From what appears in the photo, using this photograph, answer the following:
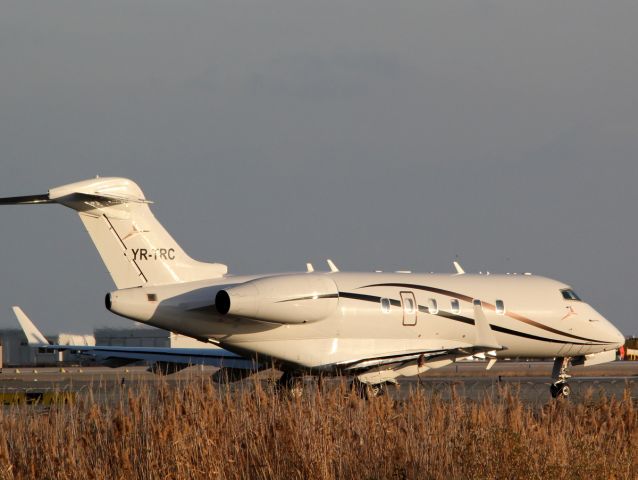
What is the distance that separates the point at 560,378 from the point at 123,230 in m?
11.5

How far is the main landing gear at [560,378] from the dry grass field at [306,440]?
14.1m

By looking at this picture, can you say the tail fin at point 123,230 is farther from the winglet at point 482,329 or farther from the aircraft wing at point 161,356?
the winglet at point 482,329

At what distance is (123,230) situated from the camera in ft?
74.3

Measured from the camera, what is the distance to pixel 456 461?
35.0ft

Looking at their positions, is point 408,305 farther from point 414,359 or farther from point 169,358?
point 169,358

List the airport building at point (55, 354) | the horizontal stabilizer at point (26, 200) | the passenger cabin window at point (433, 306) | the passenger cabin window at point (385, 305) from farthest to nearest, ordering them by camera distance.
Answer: the airport building at point (55, 354)
the passenger cabin window at point (433, 306)
the passenger cabin window at point (385, 305)
the horizontal stabilizer at point (26, 200)

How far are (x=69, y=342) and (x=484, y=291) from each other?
88.7 feet

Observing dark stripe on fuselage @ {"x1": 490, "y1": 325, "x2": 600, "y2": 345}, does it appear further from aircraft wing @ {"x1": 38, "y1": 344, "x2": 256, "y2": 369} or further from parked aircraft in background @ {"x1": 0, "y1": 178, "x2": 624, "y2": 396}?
aircraft wing @ {"x1": 38, "y1": 344, "x2": 256, "y2": 369}

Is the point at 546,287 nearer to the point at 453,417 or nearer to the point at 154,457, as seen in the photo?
the point at 453,417

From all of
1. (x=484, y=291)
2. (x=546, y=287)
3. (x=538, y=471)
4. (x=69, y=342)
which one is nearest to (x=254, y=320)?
(x=484, y=291)

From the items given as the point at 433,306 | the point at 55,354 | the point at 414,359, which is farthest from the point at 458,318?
the point at 55,354

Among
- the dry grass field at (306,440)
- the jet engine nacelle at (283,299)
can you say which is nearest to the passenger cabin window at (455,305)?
the jet engine nacelle at (283,299)

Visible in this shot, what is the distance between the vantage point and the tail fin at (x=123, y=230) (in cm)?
2223

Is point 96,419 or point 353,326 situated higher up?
point 353,326
